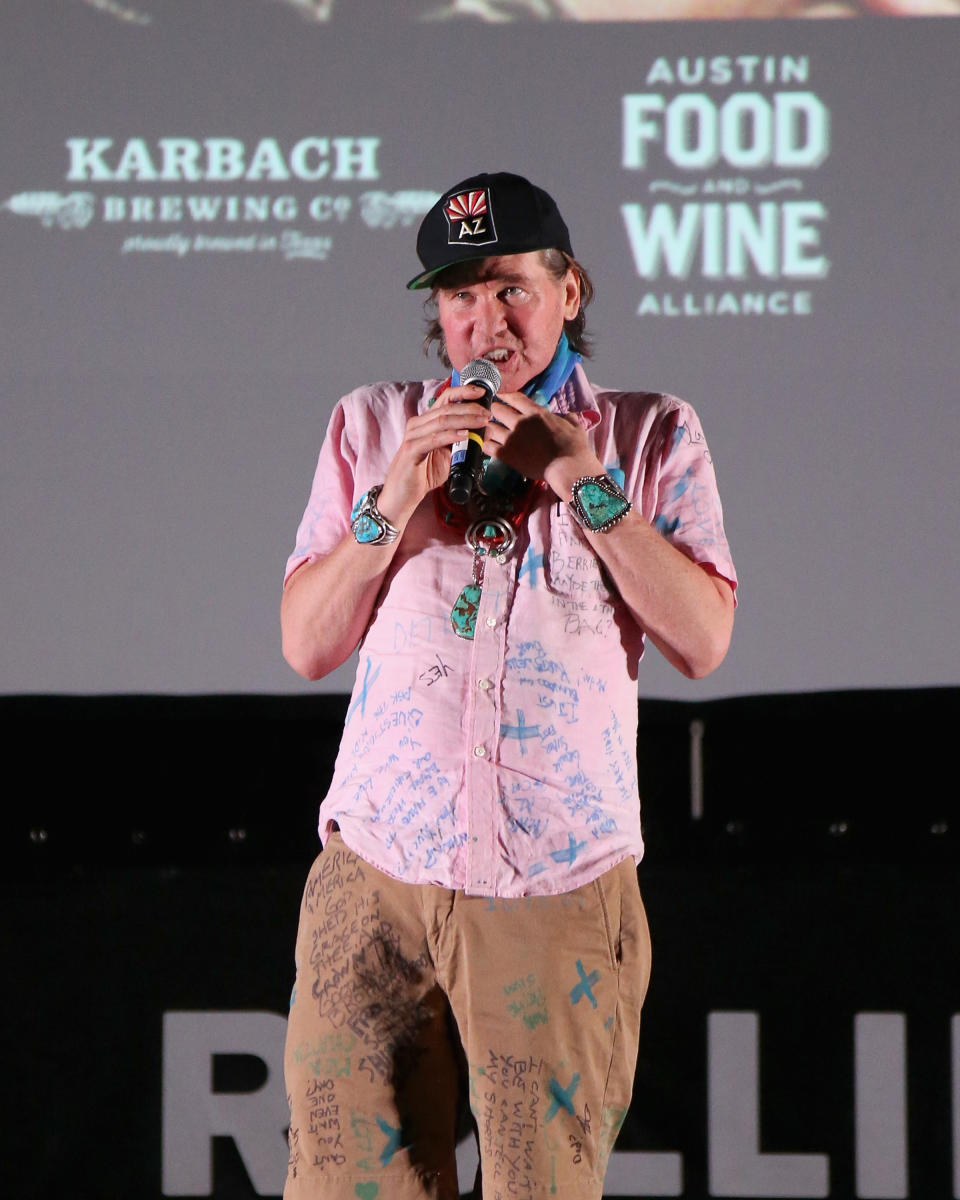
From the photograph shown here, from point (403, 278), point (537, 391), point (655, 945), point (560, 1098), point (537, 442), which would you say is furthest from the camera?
point (403, 278)

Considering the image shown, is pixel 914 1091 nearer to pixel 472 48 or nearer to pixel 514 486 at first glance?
pixel 514 486

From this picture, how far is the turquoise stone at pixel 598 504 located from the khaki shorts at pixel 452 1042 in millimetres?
342

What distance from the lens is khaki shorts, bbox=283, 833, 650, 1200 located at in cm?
129

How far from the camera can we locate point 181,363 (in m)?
2.55

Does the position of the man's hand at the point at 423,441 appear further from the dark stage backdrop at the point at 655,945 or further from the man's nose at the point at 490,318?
the dark stage backdrop at the point at 655,945

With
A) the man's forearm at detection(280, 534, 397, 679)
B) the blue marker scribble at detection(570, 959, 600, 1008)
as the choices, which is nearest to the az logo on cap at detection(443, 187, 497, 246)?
the man's forearm at detection(280, 534, 397, 679)

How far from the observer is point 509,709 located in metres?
1.36

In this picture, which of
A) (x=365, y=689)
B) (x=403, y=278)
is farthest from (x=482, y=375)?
(x=403, y=278)

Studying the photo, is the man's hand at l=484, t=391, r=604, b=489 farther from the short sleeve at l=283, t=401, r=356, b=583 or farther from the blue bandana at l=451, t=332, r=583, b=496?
the short sleeve at l=283, t=401, r=356, b=583

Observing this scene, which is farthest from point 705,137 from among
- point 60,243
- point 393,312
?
point 60,243

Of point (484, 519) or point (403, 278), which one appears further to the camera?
point (403, 278)

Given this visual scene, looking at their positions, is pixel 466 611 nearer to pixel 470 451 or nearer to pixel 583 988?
pixel 470 451

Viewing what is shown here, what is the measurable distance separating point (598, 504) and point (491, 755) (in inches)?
10.4

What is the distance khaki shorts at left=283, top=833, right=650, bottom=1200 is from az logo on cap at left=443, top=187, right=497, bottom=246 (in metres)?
0.65
